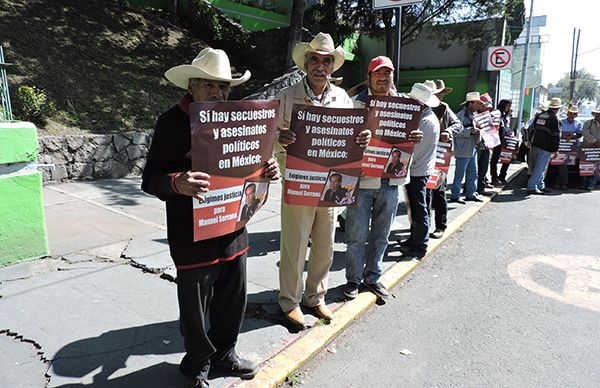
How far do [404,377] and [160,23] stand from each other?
14733mm

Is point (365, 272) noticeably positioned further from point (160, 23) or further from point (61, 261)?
point (160, 23)

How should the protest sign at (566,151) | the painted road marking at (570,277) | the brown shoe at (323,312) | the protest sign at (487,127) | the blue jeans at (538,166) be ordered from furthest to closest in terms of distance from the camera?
the protest sign at (566,151), the blue jeans at (538,166), the protest sign at (487,127), the painted road marking at (570,277), the brown shoe at (323,312)

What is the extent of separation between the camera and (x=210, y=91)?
242 centimetres

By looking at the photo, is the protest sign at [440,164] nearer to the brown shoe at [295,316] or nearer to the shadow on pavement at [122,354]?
the brown shoe at [295,316]

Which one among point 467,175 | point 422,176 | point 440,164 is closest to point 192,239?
point 422,176

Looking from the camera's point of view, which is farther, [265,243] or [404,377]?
[265,243]

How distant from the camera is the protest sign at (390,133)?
3842 mm

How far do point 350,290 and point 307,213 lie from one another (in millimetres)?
1096

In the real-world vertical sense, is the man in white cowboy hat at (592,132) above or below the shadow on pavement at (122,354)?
above

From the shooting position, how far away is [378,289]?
166 inches

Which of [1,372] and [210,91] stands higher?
[210,91]

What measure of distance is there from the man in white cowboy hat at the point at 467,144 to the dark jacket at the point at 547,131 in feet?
6.69

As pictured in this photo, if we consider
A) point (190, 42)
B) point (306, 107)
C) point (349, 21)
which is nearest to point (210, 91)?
point (306, 107)

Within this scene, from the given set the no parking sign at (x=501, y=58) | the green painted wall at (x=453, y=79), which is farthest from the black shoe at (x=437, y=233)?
the green painted wall at (x=453, y=79)
